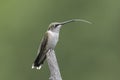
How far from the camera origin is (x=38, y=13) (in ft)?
121

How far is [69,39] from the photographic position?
113ft

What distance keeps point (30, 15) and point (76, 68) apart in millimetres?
4181

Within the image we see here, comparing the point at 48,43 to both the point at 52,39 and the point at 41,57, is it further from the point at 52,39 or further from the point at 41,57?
the point at 41,57

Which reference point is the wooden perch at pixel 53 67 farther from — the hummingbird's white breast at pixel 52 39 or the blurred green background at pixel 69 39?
the blurred green background at pixel 69 39

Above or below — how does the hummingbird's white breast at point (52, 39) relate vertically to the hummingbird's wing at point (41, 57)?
above

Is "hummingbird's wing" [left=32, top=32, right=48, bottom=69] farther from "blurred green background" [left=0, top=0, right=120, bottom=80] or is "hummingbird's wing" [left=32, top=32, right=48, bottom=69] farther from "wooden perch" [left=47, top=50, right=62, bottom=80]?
"blurred green background" [left=0, top=0, right=120, bottom=80]

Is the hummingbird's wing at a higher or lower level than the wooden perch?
lower

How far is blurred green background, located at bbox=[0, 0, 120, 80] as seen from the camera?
3347 cm

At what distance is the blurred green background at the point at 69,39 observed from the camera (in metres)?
33.5

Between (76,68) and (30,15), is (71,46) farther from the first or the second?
(30,15)

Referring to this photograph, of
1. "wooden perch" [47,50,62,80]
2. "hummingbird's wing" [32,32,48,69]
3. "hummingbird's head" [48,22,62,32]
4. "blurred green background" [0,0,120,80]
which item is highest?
"hummingbird's head" [48,22,62,32]

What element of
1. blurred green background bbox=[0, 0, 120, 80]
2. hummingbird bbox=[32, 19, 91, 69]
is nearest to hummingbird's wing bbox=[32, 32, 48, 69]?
hummingbird bbox=[32, 19, 91, 69]

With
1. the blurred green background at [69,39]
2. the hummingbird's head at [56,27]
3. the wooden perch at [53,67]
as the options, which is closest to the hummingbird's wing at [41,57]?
the hummingbird's head at [56,27]

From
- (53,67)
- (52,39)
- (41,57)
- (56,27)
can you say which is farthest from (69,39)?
(53,67)
